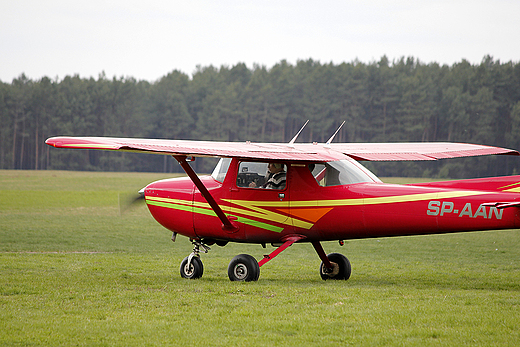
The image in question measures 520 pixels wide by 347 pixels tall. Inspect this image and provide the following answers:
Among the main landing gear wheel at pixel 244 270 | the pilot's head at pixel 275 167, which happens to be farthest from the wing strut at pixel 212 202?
the pilot's head at pixel 275 167

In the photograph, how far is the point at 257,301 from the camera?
8906 mm

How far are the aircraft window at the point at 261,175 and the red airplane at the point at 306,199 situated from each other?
0.02 meters

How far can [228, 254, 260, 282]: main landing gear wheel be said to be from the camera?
11.1 m

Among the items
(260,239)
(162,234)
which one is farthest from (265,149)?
(162,234)

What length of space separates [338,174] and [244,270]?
99.4 inches

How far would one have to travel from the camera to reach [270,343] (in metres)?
6.53

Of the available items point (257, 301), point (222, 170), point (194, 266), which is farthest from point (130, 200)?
point (257, 301)

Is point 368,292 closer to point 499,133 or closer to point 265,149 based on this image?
point 265,149

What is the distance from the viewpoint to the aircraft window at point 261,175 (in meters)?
11.3

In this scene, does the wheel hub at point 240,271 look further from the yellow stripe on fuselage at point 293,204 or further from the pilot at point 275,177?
the pilot at point 275,177

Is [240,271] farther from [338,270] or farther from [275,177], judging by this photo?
[338,270]

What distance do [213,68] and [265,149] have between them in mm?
128647

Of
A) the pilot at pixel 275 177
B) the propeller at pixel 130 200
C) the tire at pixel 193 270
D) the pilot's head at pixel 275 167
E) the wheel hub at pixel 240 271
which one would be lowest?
the tire at pixel 193 270

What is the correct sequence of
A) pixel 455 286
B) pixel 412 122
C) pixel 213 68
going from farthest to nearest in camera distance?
pixel 213 68
pixel 412 122
pixel 455 286
